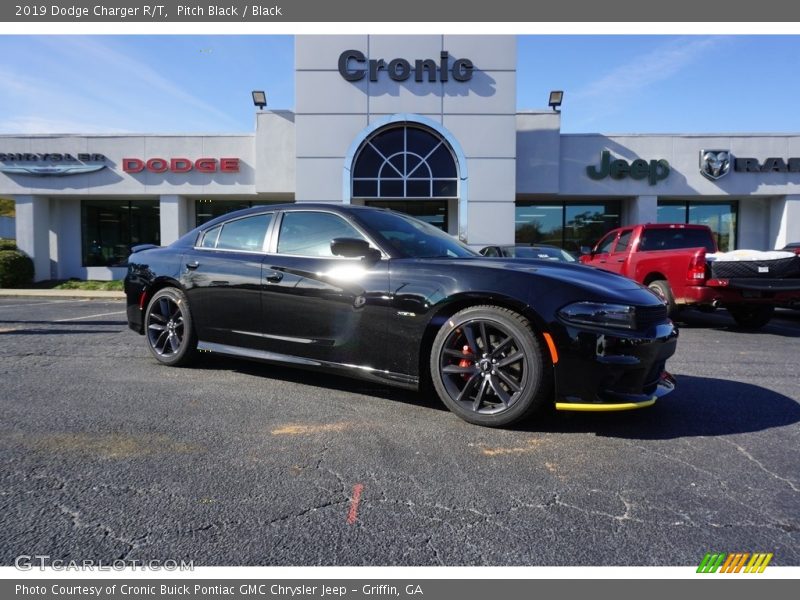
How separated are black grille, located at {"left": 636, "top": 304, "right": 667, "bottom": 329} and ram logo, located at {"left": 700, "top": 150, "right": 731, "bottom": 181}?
16.9 meters

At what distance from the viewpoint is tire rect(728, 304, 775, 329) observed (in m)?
8.08

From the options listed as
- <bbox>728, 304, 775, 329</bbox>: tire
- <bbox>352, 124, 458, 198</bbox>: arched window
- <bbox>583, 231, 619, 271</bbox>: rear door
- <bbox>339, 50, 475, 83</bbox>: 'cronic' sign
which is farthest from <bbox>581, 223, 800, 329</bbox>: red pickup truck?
<bbox>339, 50, 475, 83</bbox>: 'cronic' sign

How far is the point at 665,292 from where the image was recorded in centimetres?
815

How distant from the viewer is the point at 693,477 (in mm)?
2514

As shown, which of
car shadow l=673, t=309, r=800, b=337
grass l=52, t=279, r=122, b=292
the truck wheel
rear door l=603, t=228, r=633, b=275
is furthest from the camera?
grass l=52, t=279, r=122, b=292

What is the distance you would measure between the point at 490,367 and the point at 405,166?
13603 millimetres

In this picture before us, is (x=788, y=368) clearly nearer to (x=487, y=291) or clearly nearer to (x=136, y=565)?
(x=487, y=291)

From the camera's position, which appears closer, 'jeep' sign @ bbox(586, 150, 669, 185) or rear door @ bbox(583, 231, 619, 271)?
rear door @ bbox(583, 231, 619, 271)

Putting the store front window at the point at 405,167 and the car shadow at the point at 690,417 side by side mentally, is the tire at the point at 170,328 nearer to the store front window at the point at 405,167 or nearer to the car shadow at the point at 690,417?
the car shadow at the point at 690,417

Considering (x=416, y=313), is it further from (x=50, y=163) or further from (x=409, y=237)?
(x=50, y=163)

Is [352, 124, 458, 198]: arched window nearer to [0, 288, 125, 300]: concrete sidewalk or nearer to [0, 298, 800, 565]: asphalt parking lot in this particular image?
[0, 288, 125, 300]: concrete sidewalk

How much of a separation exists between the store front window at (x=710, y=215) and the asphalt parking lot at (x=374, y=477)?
638 inches

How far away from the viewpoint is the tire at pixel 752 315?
26.5 ft
